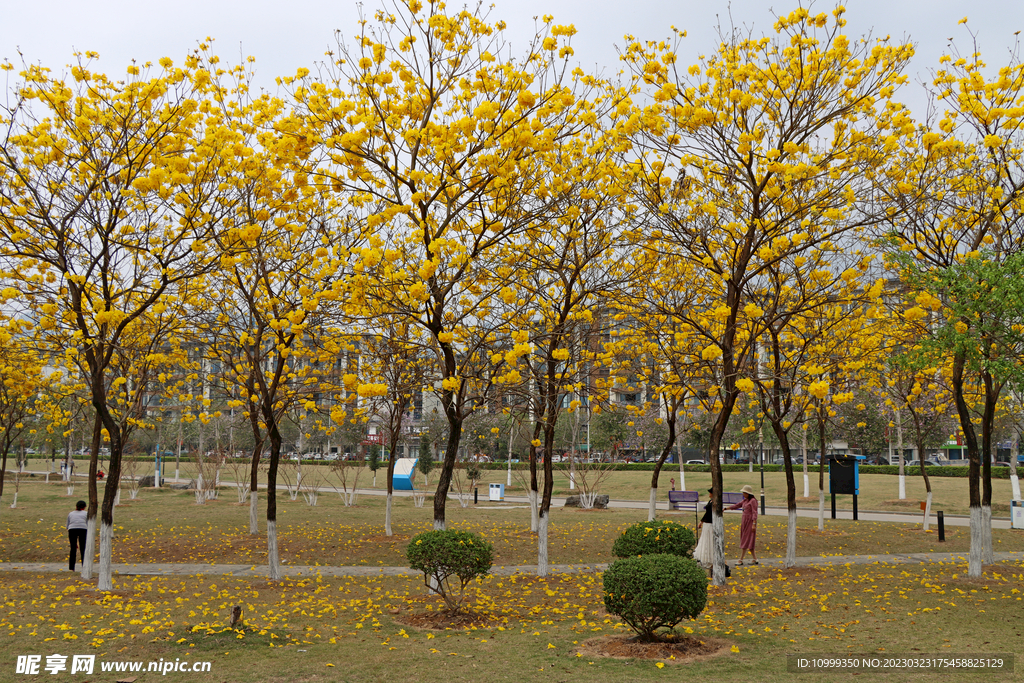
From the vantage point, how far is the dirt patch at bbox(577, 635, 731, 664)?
7.54 m

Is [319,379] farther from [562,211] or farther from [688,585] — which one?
[688,585]

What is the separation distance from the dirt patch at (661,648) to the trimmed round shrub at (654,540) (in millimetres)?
3252

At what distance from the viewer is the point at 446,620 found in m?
9.45

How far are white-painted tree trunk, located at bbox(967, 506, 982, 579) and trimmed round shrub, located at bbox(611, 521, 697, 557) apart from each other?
16.1ft

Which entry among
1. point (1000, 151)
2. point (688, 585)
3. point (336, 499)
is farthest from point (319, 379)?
point (336, 499)

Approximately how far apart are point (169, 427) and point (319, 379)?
4903 centimetres

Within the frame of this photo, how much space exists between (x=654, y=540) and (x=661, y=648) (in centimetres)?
391

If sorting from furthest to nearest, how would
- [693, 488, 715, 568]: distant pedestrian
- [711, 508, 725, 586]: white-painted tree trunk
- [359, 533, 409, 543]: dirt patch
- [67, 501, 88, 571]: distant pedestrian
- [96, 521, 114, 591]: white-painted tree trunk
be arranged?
[359, 533, 409, 543]: dirt patch, [67, 501, 88, 571]: distant pedestrian, [693, 488, 715, 568]: distant pedestrian, [711, 508, 725, 586]: white-painted tree trunk, [96, 521, 114, 591]: white-painted tree trunk

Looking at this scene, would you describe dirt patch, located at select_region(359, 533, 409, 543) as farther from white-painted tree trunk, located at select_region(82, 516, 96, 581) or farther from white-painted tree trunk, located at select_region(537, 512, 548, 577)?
white-painted tree trunk, located at select_region(82, 516, 96, 581)

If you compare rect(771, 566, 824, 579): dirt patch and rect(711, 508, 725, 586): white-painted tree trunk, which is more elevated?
rect(711, 508, 725, 586): white-painted tree trunk

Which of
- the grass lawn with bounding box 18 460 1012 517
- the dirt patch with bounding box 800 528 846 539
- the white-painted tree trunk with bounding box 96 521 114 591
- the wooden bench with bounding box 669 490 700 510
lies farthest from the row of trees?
the grass lawn with bounding box 18 460 1012 517

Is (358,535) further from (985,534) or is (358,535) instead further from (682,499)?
(985,534)

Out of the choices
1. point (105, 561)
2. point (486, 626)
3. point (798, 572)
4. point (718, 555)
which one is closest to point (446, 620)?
point (486, 626)

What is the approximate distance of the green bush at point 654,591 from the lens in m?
7.59
